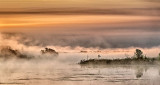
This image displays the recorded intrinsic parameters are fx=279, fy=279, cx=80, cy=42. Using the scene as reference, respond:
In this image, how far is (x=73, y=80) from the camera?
1347 millimetres

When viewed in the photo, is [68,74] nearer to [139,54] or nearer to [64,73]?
[64,73]

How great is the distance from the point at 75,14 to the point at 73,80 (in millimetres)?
319

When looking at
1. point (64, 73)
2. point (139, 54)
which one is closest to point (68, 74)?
point (64, 73)

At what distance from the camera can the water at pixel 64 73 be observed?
1324mm

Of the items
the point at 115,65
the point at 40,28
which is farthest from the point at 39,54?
the point at 115,65

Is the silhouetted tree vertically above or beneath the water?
above

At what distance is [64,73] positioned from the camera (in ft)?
4.40

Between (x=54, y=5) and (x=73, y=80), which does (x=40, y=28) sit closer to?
(x=54, y=5)

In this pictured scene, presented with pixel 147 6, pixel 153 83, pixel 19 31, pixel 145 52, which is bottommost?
pixel 153 83

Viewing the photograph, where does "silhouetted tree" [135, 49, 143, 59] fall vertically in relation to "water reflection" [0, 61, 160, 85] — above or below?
above

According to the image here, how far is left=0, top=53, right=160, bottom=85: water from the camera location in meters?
1.32

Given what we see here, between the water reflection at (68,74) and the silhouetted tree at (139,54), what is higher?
the silhouetted tree at (139,54)

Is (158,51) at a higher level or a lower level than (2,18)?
lower

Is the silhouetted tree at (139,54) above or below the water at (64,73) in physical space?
above
